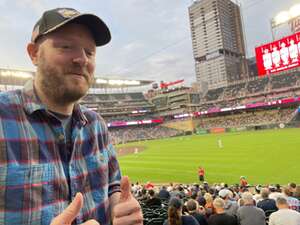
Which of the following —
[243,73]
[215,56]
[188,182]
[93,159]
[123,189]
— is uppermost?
[215,56]

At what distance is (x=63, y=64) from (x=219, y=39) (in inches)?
6343

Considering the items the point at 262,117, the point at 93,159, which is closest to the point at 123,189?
the point at 93,159

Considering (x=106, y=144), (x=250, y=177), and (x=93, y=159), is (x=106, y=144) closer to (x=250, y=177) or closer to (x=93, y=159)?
(x=93, y=159)

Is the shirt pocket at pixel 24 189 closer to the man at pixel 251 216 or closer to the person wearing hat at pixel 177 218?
the person wearing hat at pixel 177 218

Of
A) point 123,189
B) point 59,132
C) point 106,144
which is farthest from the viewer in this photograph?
point 106,144

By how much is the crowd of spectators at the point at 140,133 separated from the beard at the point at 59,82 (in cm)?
7356

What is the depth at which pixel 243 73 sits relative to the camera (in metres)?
138

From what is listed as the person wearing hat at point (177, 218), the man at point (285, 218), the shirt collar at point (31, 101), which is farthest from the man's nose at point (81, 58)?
the man at point (285, 218)

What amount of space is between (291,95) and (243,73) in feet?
254

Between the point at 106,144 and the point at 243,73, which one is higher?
the point at 243,73

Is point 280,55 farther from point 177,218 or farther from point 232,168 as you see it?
point 177,218

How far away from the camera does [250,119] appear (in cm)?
6781

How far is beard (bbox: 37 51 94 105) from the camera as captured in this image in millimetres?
1735

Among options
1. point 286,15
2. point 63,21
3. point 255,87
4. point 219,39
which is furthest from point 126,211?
point 219,39
